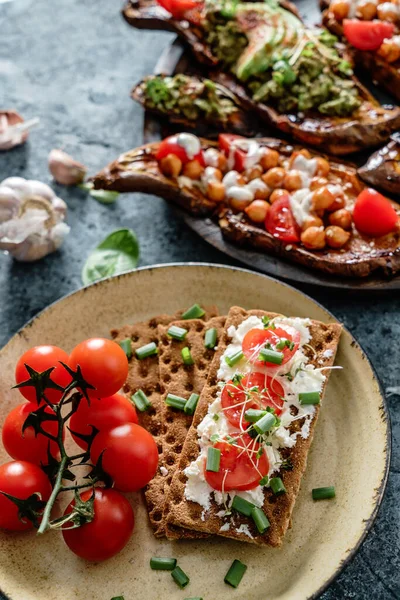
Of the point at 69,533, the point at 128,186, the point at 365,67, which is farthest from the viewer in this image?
Result: the point at 365,67

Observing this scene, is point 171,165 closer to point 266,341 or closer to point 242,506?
point 266,341

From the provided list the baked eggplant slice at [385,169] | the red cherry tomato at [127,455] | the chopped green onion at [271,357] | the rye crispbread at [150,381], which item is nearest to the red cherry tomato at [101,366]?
the red cherry tomato at [127,455]

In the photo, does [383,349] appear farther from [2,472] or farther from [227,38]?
[227,38]

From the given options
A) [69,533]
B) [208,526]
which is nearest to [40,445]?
[69,533]

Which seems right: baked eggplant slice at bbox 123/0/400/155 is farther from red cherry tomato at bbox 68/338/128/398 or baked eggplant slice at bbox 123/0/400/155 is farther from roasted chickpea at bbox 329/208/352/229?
red cherry tomato at bbox 68/338/128/398

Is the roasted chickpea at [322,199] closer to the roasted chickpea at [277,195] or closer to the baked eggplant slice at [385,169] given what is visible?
the roasted chickpea at [277,195]

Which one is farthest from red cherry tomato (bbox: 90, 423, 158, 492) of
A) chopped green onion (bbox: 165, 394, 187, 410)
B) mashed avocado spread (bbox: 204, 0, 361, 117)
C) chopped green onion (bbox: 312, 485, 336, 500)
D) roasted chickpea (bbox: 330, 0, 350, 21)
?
roasted chickpea (bbox: 330, 0, 350, 21)

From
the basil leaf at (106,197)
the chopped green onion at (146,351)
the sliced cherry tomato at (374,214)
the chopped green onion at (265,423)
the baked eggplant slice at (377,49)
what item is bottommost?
the basil leaf at (106,197)
